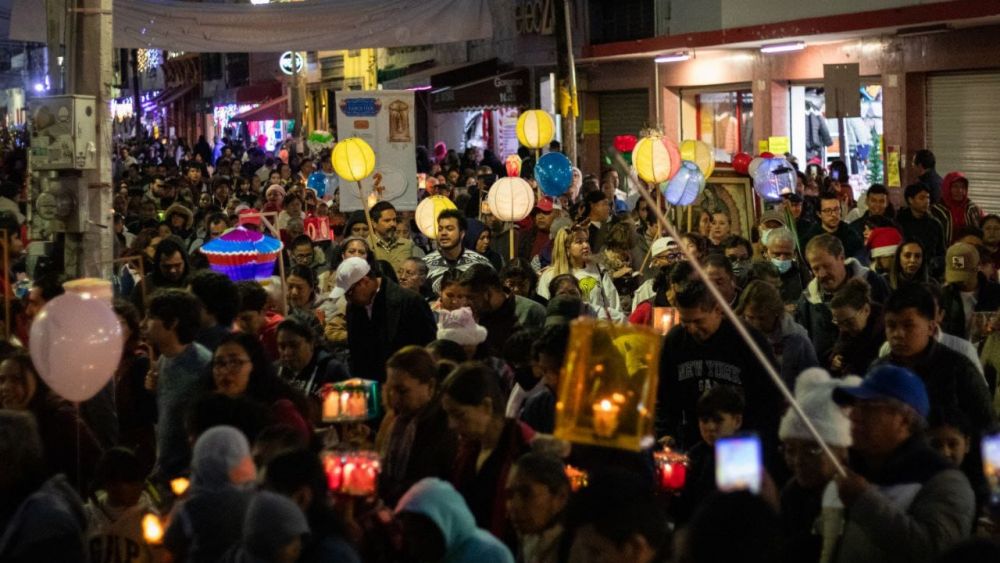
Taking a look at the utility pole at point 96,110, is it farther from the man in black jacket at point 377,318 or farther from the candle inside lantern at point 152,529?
the candle inside lantern at point 152,529

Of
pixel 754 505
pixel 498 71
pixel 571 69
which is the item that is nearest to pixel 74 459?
pixel 754 505

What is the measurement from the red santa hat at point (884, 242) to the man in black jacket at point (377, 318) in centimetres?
405

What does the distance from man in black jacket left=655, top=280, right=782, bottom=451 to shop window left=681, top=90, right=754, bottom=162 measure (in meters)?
19.0

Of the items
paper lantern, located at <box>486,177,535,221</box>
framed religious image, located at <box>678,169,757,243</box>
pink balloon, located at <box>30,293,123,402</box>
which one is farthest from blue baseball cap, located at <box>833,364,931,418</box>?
paper lantern, located at <box>486,177,535,221</box>

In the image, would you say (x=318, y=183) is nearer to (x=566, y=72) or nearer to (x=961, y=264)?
(x=566, y=72)

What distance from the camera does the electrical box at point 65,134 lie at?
32.5ft

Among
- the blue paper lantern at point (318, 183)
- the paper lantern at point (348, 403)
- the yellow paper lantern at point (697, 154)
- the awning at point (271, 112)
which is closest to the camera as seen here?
the paper lantern at point (348, 403)

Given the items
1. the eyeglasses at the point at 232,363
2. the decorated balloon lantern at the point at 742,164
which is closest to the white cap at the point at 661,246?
the eyeglasses at the point at 232,363

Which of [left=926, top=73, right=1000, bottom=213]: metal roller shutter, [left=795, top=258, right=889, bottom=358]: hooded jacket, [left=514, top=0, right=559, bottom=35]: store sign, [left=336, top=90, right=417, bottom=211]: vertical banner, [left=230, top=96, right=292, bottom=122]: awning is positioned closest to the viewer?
[left=795, top=258, right=889, bottom=358]: hooded jacket

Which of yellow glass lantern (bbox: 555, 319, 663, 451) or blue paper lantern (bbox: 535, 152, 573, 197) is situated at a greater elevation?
blue paper lantern (bbox: 535, 152, 573, 197)

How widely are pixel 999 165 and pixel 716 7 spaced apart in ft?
21.0

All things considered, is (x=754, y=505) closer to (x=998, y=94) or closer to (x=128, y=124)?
(x=998, y=94)

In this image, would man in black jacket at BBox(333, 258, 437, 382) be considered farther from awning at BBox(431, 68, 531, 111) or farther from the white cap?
awning at BBox(431, 68, 531, 111)

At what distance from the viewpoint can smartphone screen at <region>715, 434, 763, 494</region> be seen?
508 cm
